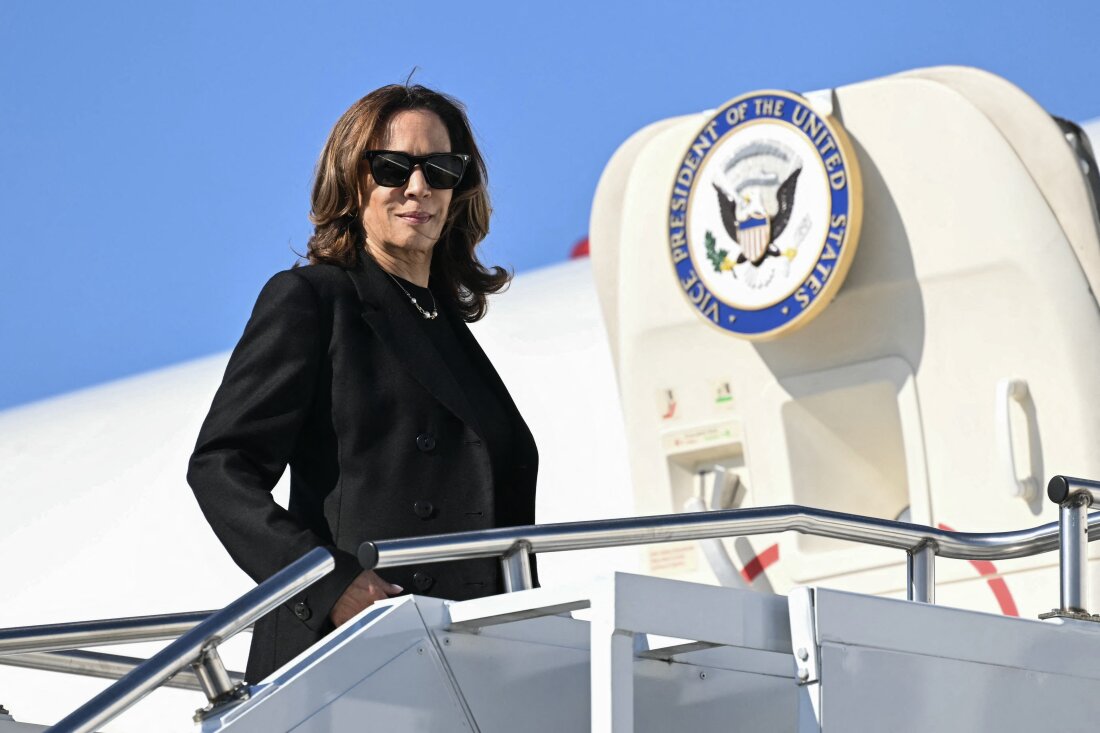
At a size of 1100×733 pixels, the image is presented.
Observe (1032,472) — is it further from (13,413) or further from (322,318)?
(13,413)

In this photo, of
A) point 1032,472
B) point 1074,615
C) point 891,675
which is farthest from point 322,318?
point 1032,472

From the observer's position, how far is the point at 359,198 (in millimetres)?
3381

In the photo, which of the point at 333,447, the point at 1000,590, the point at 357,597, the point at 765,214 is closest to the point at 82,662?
the point at 333,447

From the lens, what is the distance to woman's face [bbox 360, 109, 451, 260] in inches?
131

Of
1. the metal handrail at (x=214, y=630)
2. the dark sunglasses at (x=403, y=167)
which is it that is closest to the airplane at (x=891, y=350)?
the dark sunglasses at (x=403, y=167)

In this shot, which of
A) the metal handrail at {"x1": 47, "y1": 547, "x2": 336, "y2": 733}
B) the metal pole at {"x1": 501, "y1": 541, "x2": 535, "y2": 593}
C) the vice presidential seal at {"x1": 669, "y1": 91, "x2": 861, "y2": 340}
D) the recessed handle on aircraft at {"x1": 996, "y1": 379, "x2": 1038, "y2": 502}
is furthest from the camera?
the vice presidential seal at {"x1": 669, "y1": 91, "x2": 861, "y2": 340}

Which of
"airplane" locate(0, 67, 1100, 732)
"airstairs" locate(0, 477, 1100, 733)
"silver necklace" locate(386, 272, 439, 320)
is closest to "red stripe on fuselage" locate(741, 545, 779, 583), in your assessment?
"airplane" locate(0, 67, 1100, 732)

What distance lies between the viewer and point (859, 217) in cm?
732

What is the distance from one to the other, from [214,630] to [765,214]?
16.2 ft

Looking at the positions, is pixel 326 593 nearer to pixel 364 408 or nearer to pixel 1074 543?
pixel 364 408

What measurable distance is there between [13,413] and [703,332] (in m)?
15.1

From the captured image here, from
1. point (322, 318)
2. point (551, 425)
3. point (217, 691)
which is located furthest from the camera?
point (551, 425)

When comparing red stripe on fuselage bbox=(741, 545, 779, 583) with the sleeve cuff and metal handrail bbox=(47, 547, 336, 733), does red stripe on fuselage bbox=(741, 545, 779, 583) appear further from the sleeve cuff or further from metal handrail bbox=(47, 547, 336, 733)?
metal handrail bbox=(47, 547, 336, 733)

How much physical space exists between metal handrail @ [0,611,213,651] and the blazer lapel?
3.37 ft
